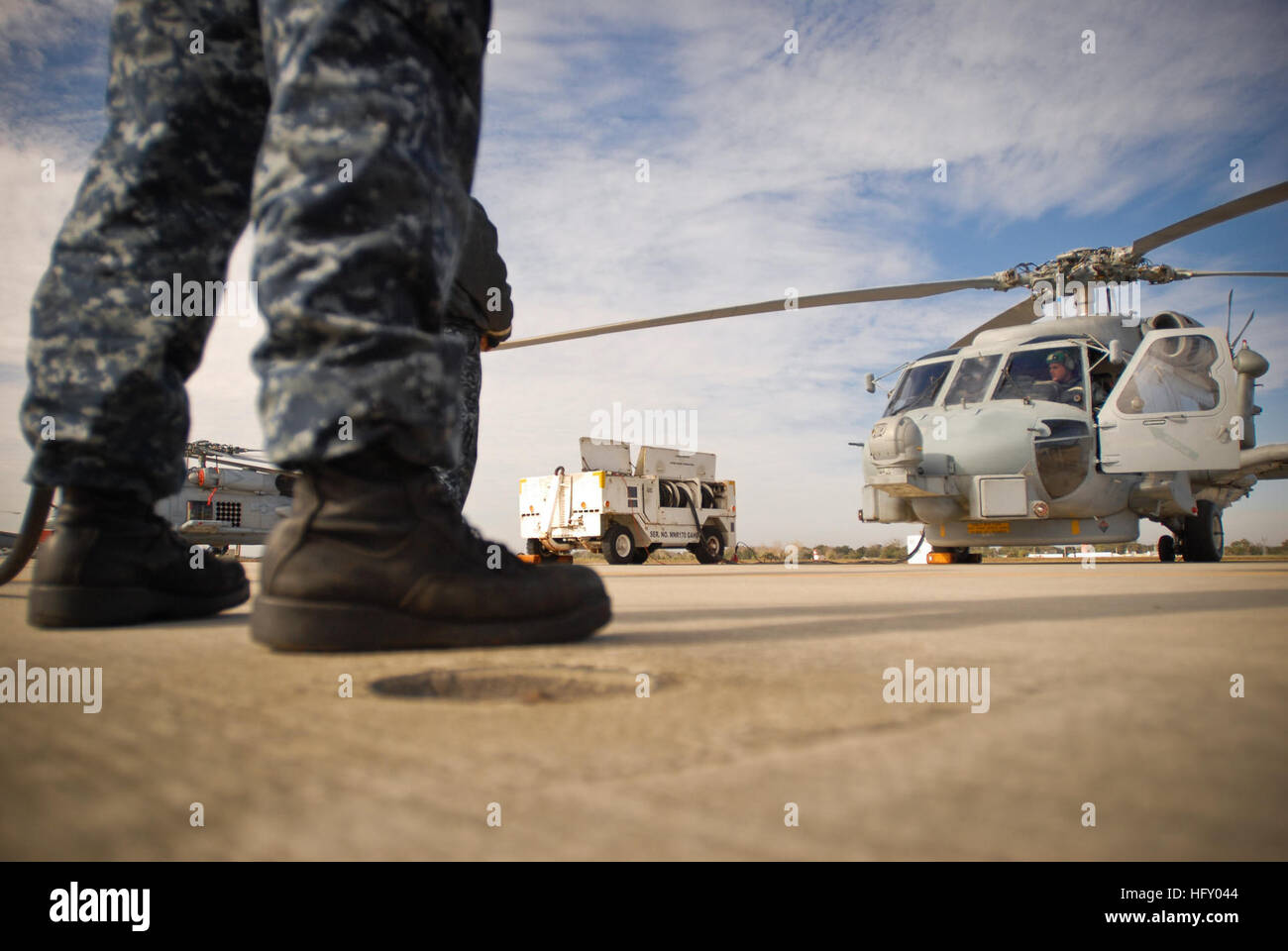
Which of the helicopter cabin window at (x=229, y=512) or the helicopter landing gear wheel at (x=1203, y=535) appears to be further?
the helicopter cabin window at (x=229, y=512)

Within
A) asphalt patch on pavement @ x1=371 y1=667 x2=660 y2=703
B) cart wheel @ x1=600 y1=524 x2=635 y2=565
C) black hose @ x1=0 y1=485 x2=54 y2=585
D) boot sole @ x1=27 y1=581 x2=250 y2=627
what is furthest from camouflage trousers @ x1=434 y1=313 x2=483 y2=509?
cart wheel @ x1=600 y1=524 x2=635 y2=565

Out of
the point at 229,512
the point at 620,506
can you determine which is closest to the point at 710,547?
the point at 620,506

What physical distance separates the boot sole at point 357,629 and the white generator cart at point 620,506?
439 inches

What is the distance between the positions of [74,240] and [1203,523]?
867cm

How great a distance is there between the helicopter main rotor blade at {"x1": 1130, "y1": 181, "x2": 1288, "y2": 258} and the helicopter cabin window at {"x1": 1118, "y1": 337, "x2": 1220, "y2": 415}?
1.00 m

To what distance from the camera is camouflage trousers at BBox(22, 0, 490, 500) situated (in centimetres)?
93

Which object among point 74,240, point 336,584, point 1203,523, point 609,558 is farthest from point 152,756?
point 609,558

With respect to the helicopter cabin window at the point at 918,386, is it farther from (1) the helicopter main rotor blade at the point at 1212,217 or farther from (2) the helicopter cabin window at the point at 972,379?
(1) the helicopter main rotor blade at the point at 1212,217

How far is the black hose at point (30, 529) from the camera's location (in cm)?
177

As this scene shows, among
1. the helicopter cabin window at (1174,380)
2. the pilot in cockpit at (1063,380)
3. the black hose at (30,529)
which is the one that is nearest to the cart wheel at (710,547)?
the pilot in cockpit at (1063,380)

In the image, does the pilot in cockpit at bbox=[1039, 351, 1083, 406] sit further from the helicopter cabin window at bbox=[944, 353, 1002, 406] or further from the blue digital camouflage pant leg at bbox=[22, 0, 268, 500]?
the blue digital camouflage pant leg at bbox=[22, 0, 268, 500]

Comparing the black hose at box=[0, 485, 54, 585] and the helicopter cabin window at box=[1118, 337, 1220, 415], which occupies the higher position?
the helicopter cabin window at box=[1118, 337, 1220, 415]

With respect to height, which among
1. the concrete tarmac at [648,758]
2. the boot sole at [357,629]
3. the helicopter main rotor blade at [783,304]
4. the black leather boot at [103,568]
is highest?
the helicopter main rotor blade at [783,304]

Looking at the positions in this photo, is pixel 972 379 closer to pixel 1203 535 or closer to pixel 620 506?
pixel 1203 535
